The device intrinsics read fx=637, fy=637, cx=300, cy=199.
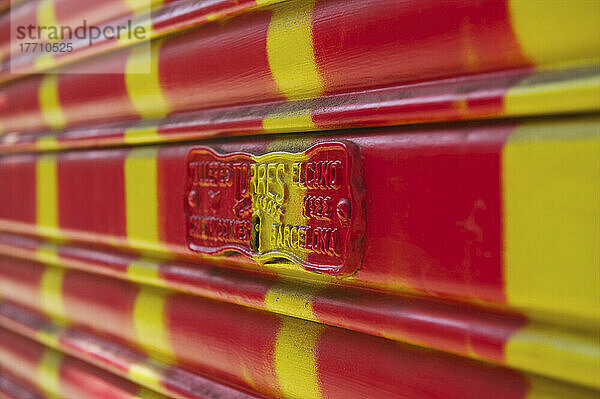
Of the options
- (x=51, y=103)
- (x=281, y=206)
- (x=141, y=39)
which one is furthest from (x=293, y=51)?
(x=51, y=103)

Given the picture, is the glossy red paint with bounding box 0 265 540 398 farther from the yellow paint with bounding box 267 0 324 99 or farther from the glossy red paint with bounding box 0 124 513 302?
the yellow paint with bounding box 267 0 324 99

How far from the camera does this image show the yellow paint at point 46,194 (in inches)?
61.4

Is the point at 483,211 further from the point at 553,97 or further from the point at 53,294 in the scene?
the point at 53,294

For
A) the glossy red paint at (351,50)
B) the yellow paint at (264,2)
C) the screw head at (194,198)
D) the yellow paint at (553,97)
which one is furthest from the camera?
the screw head at (194,198)

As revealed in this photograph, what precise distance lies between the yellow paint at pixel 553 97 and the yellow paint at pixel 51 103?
1.20m

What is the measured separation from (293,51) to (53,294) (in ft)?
3.28

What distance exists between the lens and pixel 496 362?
0.69 meters

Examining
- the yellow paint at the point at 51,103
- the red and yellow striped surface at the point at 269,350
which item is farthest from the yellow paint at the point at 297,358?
the yellow paint at the point at 51,103

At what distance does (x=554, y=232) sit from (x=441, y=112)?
0.18 m

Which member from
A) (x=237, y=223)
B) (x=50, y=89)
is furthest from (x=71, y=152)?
(x=237, y=223)

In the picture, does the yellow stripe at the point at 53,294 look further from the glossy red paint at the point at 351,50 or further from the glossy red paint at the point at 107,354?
the glossy red paint at the point at 351,50

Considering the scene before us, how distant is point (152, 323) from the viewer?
4.06ft

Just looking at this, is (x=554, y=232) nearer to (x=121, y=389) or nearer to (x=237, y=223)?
(x=237, y=223)

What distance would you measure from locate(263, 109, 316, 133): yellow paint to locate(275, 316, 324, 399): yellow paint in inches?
11.2
